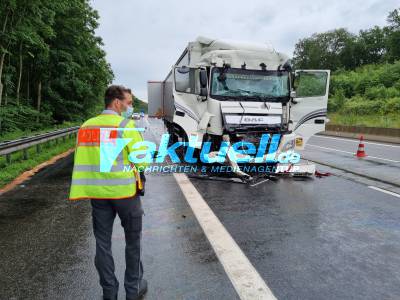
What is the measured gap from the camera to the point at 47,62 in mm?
26609

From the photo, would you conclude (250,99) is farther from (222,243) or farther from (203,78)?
(222,243)

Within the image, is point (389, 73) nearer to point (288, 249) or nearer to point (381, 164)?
point (381, 164)

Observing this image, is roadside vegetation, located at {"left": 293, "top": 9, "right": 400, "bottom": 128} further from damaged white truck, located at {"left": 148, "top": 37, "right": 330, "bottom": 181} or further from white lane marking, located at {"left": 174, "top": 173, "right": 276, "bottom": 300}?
white lane marking, located at {"left": 174, "top": 173, "right": 276, "bottom": 300}

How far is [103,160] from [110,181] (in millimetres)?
187

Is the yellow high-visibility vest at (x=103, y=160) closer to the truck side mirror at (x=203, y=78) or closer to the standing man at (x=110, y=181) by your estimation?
the standing man at (x=110, y=181)

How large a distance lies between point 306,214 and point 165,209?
2292 mm

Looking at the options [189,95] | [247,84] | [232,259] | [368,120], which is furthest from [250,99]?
[368,120]

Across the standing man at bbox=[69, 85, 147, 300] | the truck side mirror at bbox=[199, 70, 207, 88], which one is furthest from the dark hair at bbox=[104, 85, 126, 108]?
the truck side mirror at bbox=[199, 70, 207, 88]

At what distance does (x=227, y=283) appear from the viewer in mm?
3689

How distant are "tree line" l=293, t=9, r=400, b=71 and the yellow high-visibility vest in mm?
88143

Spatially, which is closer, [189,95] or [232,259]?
[232,259]

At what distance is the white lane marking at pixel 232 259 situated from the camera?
3523 millimetres

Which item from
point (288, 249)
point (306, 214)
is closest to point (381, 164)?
point (306, 214)

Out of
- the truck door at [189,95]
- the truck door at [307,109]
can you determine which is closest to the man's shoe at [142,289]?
the truck door at [189,95]
